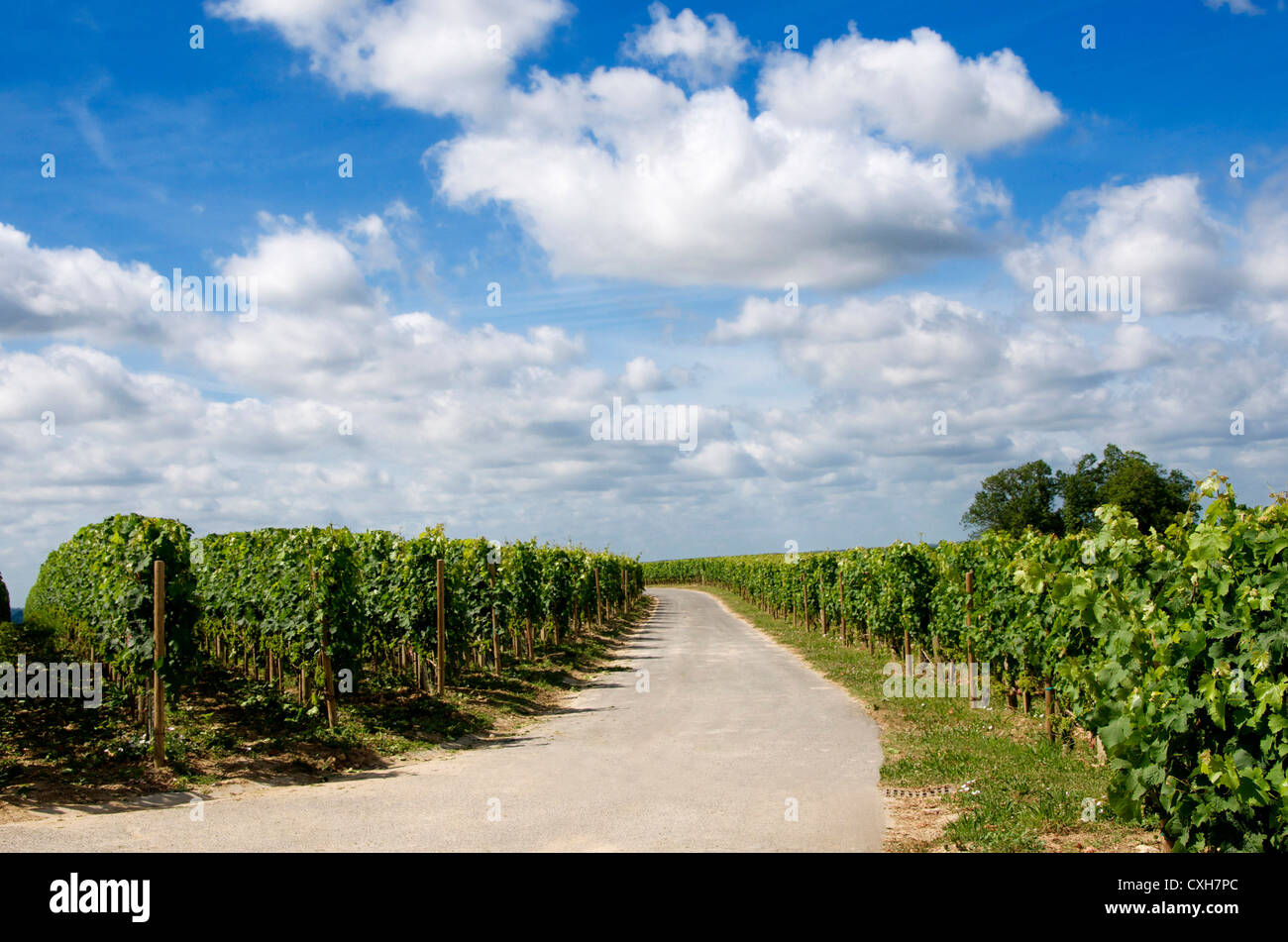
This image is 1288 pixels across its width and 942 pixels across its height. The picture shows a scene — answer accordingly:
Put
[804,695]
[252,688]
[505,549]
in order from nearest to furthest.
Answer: [252,688] < [804,695] < [505,549]

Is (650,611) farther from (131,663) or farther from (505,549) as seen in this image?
(131,663)

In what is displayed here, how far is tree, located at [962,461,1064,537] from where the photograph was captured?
89938 millimetres

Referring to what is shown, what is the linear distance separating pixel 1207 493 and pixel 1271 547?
98 cm

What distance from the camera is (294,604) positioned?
13.0 meters

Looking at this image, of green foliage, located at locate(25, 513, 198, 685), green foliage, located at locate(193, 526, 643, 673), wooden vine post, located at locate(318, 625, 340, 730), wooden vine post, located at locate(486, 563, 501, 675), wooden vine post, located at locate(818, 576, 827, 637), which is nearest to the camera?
green foliage, located at locate(25, 513, 198, 685)

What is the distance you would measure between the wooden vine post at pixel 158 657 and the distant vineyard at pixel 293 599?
0.34ft

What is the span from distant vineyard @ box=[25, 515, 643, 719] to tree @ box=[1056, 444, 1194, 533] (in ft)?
217

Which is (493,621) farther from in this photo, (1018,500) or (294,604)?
(1018,500)

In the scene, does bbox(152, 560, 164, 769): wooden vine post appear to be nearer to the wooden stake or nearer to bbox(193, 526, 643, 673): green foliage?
bbox(193, 526, 643, 673): green foliage

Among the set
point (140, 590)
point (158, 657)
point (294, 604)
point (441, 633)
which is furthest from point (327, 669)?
point (441, 633)

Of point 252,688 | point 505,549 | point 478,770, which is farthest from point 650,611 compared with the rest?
point 478,770

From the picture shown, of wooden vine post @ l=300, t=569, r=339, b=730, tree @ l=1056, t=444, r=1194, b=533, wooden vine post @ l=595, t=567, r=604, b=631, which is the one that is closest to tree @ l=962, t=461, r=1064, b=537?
tree @ l=1056, t=444, r=1194, b=533

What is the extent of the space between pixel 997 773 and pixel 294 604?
9.85 meters
